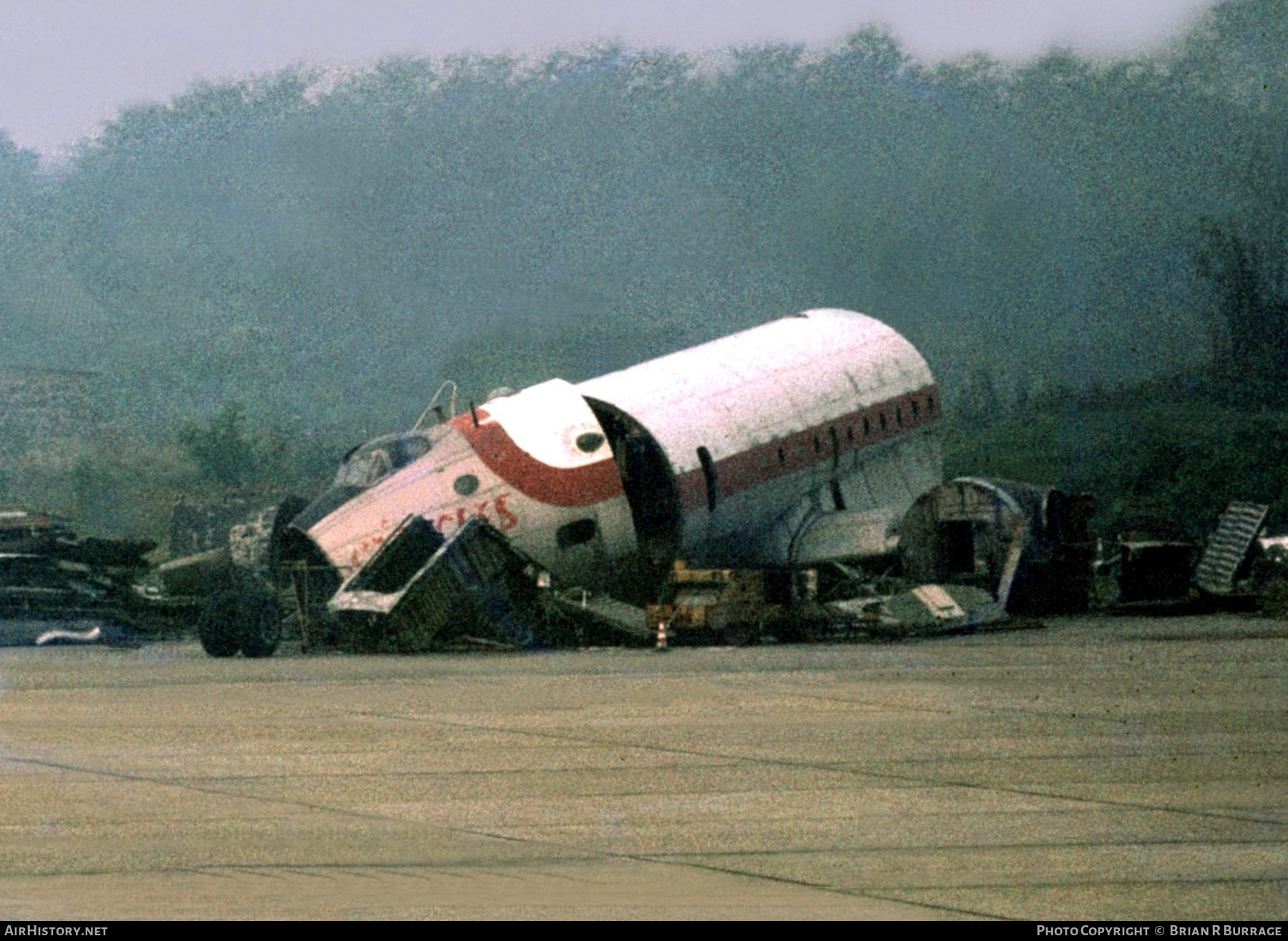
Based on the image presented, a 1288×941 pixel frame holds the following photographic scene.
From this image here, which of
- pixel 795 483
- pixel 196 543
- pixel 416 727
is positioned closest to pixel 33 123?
pixel 196 543

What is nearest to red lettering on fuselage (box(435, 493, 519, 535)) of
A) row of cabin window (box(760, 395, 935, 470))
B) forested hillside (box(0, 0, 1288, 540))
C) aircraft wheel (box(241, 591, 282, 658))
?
aircraft wheel (box(241, 591, 282, 658))

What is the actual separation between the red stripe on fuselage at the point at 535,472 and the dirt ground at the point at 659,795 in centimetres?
952

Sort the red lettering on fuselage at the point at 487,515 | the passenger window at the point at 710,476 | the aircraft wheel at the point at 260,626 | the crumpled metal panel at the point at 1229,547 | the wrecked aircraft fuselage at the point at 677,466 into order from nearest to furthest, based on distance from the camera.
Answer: the aircraft wheel at the point at 260,626, the red lettering on fuselage at the point at 487,515, the wrecked aircraft fuselage at the point at 677,466, the passenger window at the point at 710,476, the crumpled metal panel at the point at 1229,547

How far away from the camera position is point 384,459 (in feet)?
144

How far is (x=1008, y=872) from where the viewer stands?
14758mm

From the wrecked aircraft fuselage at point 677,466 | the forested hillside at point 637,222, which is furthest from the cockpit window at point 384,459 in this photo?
the forested hillside at point 637,222

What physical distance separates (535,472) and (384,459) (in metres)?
3.09

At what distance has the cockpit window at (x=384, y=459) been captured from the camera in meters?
43.6

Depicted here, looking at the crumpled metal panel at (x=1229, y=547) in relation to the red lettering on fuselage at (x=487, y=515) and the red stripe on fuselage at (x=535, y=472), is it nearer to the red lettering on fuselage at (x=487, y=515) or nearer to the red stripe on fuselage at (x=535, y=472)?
the red stripe on fuselage at (x=535, y=472)

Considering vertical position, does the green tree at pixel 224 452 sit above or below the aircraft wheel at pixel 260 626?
above

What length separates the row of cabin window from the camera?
4788 centimetres

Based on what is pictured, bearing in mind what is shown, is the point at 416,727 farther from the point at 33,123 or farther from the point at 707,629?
the point at 33,123

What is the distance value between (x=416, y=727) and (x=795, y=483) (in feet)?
79.3

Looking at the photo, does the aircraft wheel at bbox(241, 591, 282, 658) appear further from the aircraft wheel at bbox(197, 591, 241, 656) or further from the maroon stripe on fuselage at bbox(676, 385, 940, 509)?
the maroon stripe on fuselage at bbox(676, 385, 940, 509)
